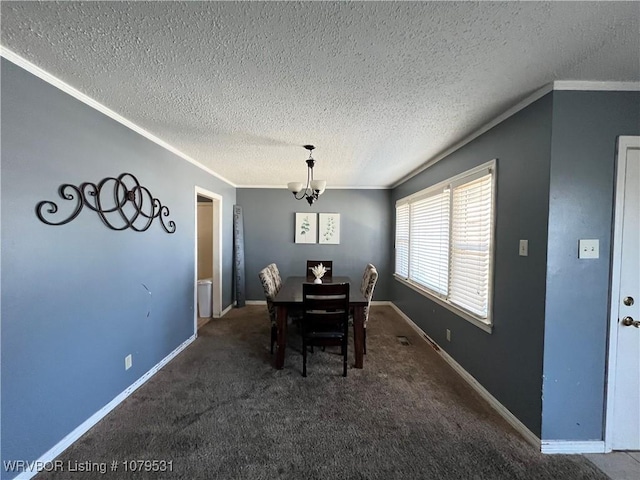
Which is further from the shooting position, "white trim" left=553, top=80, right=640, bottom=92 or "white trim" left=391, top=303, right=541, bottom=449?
"white trim" left=391, top=303, right=541, bottom=449

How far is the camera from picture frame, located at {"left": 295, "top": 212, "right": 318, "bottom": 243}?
16.6 feet

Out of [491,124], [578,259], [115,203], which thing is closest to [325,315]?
[578,259]

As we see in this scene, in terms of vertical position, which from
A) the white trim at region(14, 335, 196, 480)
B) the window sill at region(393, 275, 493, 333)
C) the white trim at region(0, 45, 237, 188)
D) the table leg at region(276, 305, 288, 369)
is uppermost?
the white trim at region(0, 45, 237, 188)

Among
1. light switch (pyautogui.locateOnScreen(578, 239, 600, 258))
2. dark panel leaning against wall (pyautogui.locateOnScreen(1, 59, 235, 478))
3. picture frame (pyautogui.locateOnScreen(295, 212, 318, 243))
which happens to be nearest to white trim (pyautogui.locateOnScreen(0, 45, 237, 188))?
dark panel leaning against wall (pyautogui.locateOnScreen(1, 59, 235, 478))

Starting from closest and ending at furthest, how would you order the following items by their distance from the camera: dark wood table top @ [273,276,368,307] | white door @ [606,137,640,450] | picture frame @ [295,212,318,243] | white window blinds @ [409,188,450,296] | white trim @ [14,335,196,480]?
white trim @ [14,335,196,480]
white door @ [606,137,640,450]
dark wood table top @ [273,276,368,307]
white window blinds @ [409,188,450,296]
picture frame @ [295,212,318,243]

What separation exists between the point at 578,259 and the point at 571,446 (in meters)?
1.23

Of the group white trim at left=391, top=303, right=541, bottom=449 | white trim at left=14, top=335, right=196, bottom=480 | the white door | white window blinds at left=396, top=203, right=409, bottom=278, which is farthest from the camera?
white window blinds at left=396, top=203, right=409, bottom=278

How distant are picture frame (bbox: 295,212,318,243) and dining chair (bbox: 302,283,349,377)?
260 centimetres

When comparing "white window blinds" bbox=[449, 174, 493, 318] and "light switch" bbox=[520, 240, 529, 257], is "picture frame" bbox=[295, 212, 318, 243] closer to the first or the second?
"white window blinds" bbox=[449, 174, 493, 318]

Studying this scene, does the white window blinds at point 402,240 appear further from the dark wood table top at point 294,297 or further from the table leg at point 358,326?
the table leg at point 358,326

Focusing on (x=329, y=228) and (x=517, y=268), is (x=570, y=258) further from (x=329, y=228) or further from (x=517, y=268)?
(x=329, y=228)

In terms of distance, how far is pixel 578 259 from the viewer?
1.63m

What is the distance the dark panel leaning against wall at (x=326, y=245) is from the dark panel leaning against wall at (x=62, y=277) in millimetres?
2564

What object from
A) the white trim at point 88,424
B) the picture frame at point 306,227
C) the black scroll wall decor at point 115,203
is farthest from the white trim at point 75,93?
the picture frame at point 306,227
